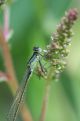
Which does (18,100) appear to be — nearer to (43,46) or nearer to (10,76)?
(10,76)

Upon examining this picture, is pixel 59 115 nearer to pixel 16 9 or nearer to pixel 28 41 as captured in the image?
pixel 28 41

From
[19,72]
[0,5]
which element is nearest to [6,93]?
[19,72]

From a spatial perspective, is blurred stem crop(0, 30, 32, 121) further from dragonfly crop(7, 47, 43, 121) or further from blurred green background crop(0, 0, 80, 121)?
blurred green background crop(0, 0, 80, 121)

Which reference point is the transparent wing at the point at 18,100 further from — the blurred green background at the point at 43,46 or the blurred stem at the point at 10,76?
the blurred green background at the point at 43,46

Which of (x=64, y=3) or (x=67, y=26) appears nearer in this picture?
(x=67, y=26)

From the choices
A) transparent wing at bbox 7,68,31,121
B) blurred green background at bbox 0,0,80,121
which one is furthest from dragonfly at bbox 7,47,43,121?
blurred green background at bbox 0,0,80,121

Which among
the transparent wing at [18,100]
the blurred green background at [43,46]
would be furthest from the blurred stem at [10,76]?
the blurred green background at [43,46]

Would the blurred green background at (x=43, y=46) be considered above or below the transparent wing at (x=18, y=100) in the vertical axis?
above

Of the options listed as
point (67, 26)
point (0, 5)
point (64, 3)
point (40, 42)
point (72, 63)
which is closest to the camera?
point (67, 26)
